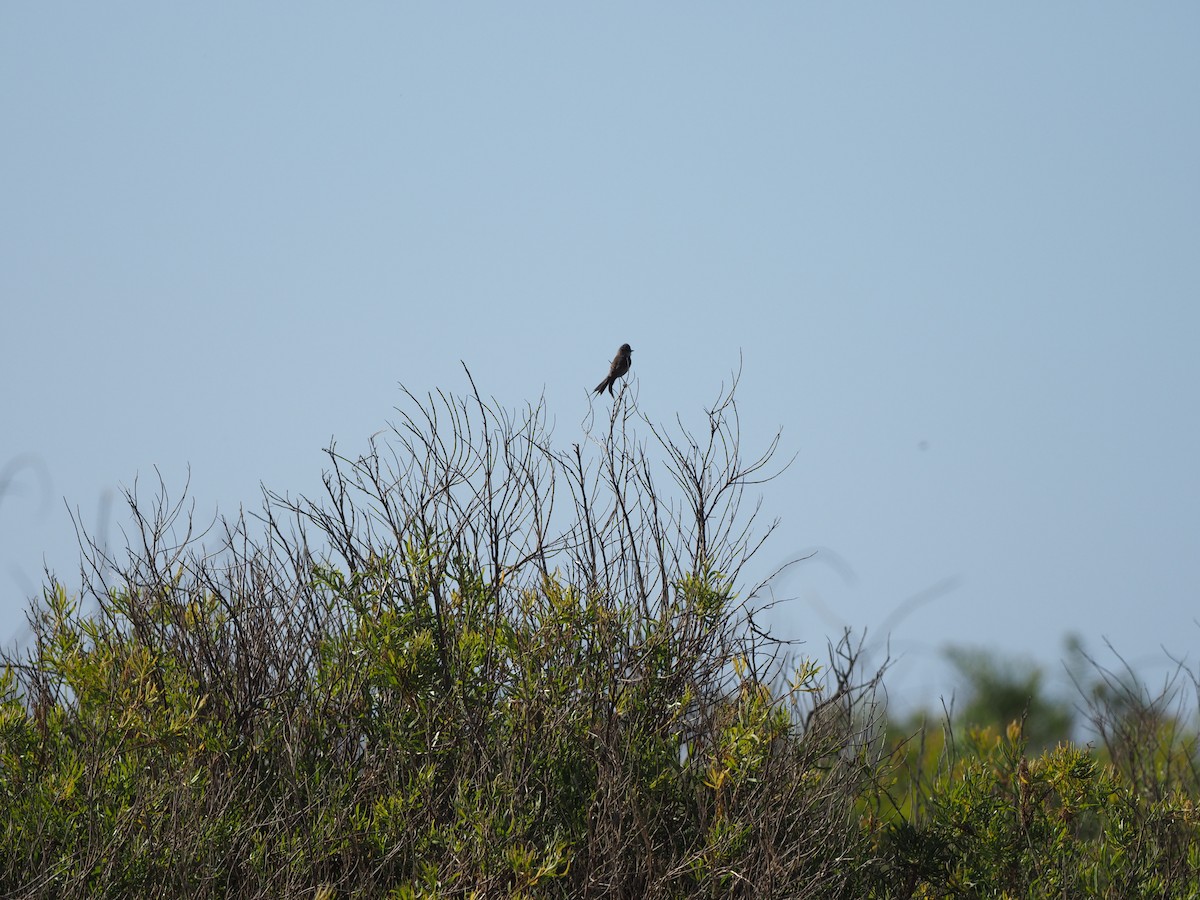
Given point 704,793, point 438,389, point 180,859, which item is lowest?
point 704,793

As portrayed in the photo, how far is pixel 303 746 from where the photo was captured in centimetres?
733

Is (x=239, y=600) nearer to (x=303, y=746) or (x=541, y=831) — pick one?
(x=303, y=746)

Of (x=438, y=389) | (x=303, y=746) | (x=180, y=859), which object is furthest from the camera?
(x=438, y=389)

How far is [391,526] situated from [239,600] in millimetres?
1064

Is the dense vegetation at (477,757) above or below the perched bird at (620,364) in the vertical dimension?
below

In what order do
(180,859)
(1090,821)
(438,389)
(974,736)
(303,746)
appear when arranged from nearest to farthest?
(180,859) < (303,746) < (438,389) < (974,736) < (1090,821)

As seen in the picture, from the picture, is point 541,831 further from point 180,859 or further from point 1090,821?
point 1090,821

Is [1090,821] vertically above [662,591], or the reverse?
[662,591]

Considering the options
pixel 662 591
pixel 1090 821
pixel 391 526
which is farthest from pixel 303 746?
pixel 1090 821

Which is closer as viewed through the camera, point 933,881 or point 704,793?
point 704,793

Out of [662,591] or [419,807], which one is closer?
[419,807]

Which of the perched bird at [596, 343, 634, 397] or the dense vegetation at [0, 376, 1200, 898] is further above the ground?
the perched bird at [596, 343, 634, 397]

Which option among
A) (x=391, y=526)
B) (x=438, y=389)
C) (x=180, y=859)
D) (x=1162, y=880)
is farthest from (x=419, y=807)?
(x=1162, y=880)

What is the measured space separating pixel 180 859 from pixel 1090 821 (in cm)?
698
